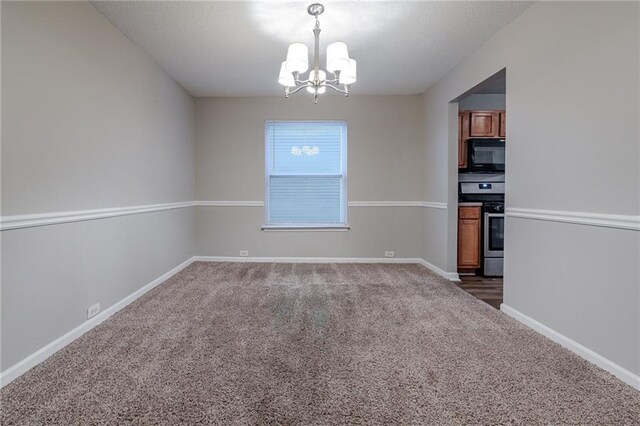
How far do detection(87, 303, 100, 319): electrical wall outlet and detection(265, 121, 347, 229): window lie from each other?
2.41 metres

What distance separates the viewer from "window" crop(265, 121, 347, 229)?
4.54 meters

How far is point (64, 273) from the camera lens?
6.76 ft

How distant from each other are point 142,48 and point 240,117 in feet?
5.29

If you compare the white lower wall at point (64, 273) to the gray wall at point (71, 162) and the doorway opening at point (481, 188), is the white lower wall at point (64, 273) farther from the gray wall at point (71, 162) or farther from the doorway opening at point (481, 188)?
the doorway opening at point (481, 188)

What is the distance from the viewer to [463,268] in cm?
396

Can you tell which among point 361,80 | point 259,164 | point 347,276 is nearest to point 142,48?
point 259,164

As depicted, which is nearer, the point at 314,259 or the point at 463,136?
the point at 463,136

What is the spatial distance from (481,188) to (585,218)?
2329 mm

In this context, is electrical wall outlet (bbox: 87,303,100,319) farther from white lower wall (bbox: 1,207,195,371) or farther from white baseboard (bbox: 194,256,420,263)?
white baseboard (bbox: 194,256,420,263)

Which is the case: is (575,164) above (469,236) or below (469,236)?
above

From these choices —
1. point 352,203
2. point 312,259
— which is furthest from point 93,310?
point 352,203

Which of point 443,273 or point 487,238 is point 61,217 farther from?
point 487,238

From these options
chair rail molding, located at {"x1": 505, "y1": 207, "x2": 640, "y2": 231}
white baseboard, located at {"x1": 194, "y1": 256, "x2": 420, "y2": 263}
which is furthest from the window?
chair rail molding, located at {"x1": 505, "y1": 207, "x2": 640, "y2": 231}

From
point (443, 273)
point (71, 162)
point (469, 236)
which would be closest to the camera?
point (71, 162)
